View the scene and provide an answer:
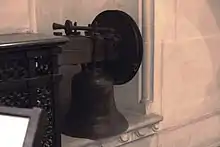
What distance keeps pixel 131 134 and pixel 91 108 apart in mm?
420

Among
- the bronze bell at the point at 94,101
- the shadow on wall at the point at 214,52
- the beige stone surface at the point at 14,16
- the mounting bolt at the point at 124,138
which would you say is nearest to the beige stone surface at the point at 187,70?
the shadow on wall at the point at 214,52

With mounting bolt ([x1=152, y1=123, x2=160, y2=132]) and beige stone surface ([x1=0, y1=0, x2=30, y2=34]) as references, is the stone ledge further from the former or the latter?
beige stone surface ([x1=0, y1=0, x2=30, y2=34])

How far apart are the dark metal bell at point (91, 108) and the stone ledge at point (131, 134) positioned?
0.13m

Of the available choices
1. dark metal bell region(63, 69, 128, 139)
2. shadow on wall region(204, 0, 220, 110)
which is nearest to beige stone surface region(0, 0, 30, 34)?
dark metal bell region(63, 69, 128, 139)

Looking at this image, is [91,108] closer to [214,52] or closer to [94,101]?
[94,101]

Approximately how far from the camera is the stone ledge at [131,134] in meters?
1.73

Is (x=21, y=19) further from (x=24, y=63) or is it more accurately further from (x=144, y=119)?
(x=144, y=119)

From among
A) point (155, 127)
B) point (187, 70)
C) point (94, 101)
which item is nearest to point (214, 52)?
point (187, 70)

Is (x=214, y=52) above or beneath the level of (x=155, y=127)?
above

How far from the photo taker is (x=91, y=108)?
1.60 metres

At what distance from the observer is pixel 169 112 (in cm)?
220

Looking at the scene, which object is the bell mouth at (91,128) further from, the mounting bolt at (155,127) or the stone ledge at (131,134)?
the mounting bolt at (155,127)

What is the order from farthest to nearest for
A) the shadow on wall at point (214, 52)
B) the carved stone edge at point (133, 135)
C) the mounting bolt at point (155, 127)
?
the shadow on wall at point (214, 52), the mounting bolt at point (155, 127), the carved stone edge at point (133, 135)

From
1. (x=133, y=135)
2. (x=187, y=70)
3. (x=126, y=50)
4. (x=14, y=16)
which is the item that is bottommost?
(x=133, y=135)
